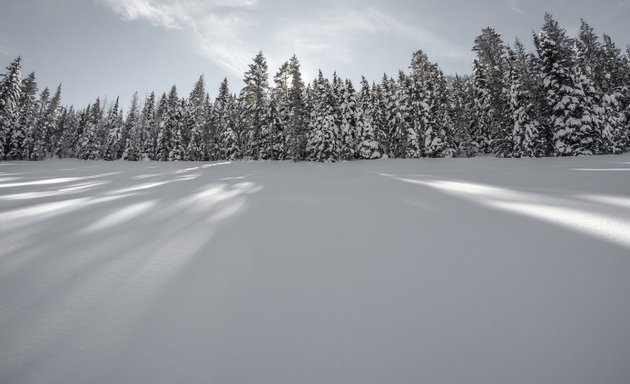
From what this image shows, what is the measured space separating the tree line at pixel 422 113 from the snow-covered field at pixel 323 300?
1101 inches

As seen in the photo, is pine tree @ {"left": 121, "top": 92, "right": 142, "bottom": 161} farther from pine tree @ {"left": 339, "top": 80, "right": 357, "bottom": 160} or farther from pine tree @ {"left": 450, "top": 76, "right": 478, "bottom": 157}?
pine tree @ {"left": 450, "top": 76, "right": 478, "bottom": 157}

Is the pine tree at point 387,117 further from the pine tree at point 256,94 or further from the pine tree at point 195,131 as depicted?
the pine tree at point 195,131

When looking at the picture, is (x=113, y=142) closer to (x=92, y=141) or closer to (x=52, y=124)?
(x=92, y=141)

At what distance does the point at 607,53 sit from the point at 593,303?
53.3 meters

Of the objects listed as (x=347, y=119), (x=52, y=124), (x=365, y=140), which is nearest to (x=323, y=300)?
(x=347, y=119)

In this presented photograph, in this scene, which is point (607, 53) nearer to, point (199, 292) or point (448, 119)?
point (448, 119)

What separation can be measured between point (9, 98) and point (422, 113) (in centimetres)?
6508

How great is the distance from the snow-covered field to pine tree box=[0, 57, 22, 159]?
63762 mm

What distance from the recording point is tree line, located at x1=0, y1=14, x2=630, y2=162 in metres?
25.7

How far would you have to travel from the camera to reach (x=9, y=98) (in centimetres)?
4631

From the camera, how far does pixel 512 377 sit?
1.75 m

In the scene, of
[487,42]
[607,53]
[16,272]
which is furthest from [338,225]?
[607,53]

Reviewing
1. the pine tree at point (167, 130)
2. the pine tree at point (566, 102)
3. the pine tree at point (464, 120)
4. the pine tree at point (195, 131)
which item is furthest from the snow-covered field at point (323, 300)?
the pine tree at point (167, 130)

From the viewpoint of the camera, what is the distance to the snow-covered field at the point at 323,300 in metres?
1.82
